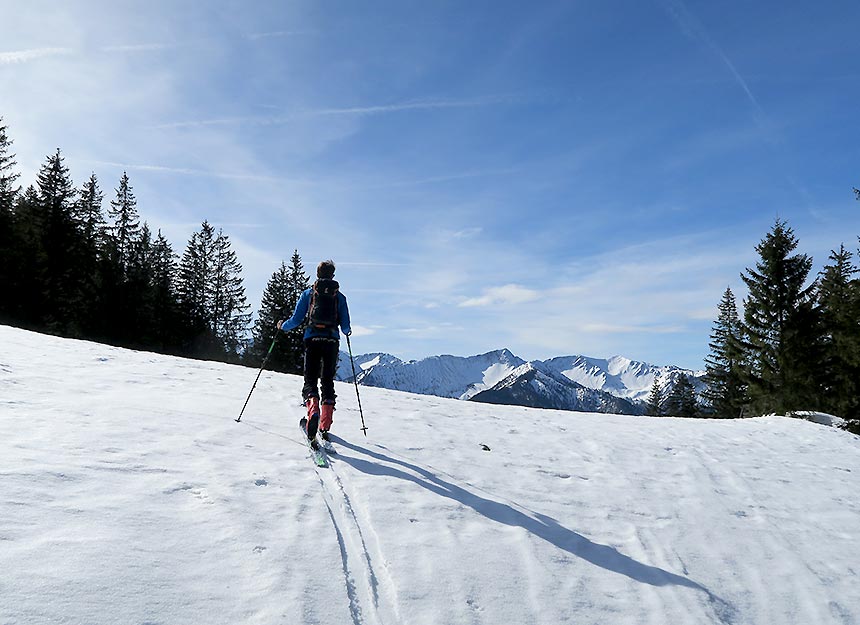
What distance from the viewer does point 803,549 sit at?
6.33 m

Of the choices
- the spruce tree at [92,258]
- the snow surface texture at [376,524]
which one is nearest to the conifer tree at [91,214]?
the spruce tree at [92,258]

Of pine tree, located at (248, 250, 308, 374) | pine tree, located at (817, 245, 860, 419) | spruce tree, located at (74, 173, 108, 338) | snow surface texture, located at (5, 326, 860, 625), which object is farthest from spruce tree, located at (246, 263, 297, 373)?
pine tree, located at (817, 245, 860, 419)

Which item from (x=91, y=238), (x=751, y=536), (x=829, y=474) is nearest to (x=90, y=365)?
(x=751, y=536)

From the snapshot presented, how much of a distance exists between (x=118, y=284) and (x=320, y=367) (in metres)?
39.7

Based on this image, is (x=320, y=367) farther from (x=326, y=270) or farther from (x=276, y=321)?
(x=276, y=321)

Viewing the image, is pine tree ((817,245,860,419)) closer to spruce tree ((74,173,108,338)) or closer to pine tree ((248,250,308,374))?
pine tree ((248,250,308,374))

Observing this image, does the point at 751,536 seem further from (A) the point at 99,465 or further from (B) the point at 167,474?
(A) the point at 99,465

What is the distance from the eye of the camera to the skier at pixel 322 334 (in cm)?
786

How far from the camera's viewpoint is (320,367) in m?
8.00

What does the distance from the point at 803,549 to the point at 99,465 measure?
876 centimetres

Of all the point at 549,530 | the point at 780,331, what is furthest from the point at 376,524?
the point at 780,331

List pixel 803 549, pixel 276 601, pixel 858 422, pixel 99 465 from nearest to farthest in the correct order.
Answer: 1. pixel 276 601
2. pixel 99 465
3. pixel 803 549
4. pixel 858 422

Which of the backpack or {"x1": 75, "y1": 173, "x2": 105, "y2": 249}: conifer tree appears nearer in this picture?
the backpack

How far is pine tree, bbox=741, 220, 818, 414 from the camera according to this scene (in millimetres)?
27203
